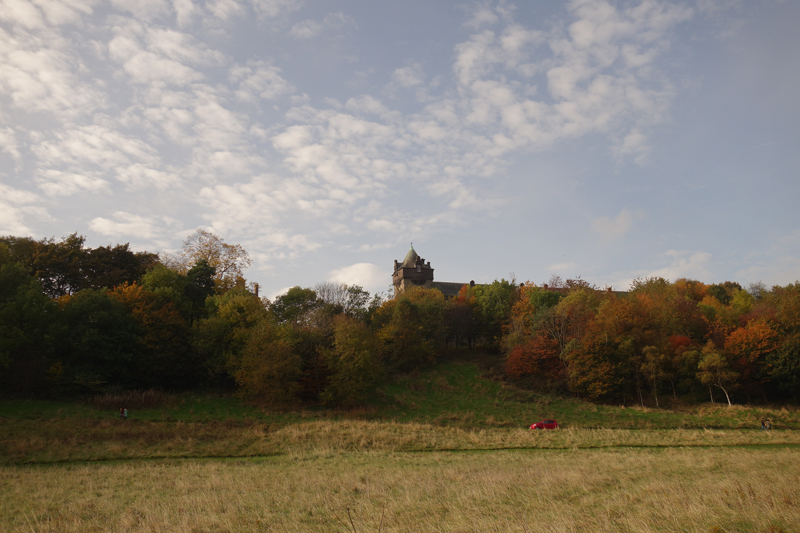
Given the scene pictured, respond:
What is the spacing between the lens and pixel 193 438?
24203mm

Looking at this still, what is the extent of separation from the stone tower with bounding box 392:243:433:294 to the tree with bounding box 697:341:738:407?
52.8 meters

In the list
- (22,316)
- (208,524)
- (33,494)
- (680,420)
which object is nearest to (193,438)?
(33,494)

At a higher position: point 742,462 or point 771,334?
point 771,334

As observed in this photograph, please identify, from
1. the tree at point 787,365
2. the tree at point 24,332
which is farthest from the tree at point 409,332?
the tree at point 787,365

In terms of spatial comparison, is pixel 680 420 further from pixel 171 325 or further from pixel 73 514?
pixel 171 325

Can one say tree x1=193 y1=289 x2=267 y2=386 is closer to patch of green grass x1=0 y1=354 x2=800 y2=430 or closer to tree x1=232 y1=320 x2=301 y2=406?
tree x1=232 y1=320 x2=301 y2=406

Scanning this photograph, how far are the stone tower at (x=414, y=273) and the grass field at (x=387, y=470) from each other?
2050 inches

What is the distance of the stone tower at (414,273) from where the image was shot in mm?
89062

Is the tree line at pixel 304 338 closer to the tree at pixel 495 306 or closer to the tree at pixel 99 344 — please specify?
the tree at pixel 99 344

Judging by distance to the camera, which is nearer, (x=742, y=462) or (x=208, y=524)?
(x=208, y=524)

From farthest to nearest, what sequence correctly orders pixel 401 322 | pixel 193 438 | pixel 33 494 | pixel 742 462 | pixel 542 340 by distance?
pixel 401 322 → pixel 542 340 → pixel 193 438 → pixel 742 462 → pixel 33 494

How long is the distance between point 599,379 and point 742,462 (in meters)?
26.0

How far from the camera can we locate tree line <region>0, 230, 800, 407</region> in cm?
3481

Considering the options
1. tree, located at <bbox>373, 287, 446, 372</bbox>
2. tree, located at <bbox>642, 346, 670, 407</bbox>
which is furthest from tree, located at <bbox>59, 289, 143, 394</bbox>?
tree, located at <bbox>642, 346, 670, 407</bbox>
